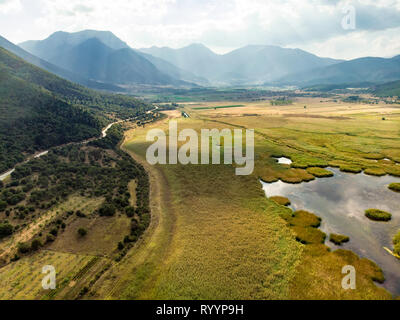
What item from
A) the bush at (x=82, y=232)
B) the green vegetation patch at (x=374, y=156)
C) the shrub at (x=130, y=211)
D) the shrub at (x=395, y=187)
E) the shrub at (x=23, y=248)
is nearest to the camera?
the shrub at (x=23, y=248)

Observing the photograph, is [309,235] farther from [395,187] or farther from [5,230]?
[5,230]

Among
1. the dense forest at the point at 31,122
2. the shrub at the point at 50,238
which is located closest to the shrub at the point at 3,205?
the shrub at the point at 50,238

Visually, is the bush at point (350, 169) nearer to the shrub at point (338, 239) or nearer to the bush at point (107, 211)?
the shrub at point (338, 239)

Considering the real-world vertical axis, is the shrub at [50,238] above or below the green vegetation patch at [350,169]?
below

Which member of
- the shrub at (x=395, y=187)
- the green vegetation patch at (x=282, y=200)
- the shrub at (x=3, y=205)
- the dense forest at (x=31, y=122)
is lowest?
the green vegetation patch at (x=282, y=200)

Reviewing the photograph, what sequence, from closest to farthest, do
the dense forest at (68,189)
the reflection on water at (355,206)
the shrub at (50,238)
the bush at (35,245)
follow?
1. the reflection on water at (355,206)
2. the bush at (35,245)
3. the shrub at (50,238)
4. the dense forest at (68,189)

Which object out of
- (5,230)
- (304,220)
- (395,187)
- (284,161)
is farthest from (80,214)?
(395,187)
